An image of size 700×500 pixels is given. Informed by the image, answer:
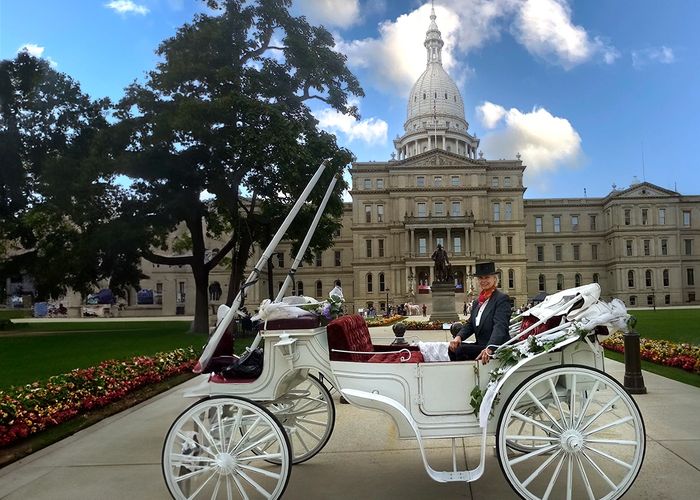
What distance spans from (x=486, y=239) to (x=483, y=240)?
1.85 ft

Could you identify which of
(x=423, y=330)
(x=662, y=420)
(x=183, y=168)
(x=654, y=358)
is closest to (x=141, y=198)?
(x=183, y=168)

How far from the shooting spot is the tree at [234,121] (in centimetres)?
2167

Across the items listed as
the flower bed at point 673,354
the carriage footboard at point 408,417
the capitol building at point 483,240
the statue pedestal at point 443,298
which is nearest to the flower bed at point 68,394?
the carriage footboard at point 408,417

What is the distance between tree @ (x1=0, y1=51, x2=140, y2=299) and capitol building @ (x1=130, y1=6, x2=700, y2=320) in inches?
1692

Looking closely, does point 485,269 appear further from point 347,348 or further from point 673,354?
point 673,354

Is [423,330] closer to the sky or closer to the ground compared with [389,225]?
closer to the ground

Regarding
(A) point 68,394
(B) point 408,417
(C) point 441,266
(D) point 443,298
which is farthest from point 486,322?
(C) point 441,266

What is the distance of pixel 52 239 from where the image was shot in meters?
27.7

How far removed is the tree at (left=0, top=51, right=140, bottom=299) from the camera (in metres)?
25.3

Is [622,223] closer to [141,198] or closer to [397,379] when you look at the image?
[141,198]

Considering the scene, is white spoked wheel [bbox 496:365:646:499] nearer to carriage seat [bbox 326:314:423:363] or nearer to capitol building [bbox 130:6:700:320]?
carriage seat [bbox 326:314:423:363]

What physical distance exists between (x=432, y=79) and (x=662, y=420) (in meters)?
106

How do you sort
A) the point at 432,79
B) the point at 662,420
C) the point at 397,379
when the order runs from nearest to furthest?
1. the point at 397,379
2. the point at 662,420
3. the point at 432,79

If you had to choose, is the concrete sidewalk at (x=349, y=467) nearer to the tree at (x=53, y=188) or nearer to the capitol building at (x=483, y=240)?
the tree at (x=53, y=188)
